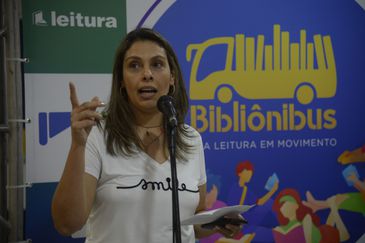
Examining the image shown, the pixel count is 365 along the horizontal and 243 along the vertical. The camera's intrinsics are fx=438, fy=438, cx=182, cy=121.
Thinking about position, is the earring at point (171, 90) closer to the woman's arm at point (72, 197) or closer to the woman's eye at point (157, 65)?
the woman's eye at point (157, 65)

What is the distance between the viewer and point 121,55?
5.07 feet

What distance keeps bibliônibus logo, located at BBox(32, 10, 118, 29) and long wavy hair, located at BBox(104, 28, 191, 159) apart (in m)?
1.06

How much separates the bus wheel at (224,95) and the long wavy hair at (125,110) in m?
1.12

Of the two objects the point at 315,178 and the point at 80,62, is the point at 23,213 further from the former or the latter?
the point at 315,178

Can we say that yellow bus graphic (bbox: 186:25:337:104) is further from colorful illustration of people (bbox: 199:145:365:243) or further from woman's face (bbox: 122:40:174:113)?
woman's face (bbox: 122:40:174:113)

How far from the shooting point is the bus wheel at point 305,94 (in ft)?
9.48

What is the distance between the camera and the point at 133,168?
141cm

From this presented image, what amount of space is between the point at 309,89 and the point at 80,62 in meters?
1.49

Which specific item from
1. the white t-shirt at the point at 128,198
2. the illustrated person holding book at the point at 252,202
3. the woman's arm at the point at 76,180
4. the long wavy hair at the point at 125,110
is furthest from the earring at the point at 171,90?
the illustrated person holding book at the point at 252,202

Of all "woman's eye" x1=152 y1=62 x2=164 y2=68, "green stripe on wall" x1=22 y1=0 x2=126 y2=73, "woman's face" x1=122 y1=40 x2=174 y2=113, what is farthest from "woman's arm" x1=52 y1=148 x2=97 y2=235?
"green stripe on wall" x1=22 y1=0 x2=126 y2=73

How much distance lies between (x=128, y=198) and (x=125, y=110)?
1.05ft

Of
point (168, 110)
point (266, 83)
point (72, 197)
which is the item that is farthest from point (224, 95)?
point (72, 197)

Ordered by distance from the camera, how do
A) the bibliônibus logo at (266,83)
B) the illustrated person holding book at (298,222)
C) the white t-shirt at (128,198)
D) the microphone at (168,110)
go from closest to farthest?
the microphone at (168,110), the white t-shirt at (128,198), the bibliônibus logo at (266,83), the illustrated person holding book at (298,222)

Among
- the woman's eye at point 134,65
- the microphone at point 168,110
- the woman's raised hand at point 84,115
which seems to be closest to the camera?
the woman's raised hand at point 84,115
